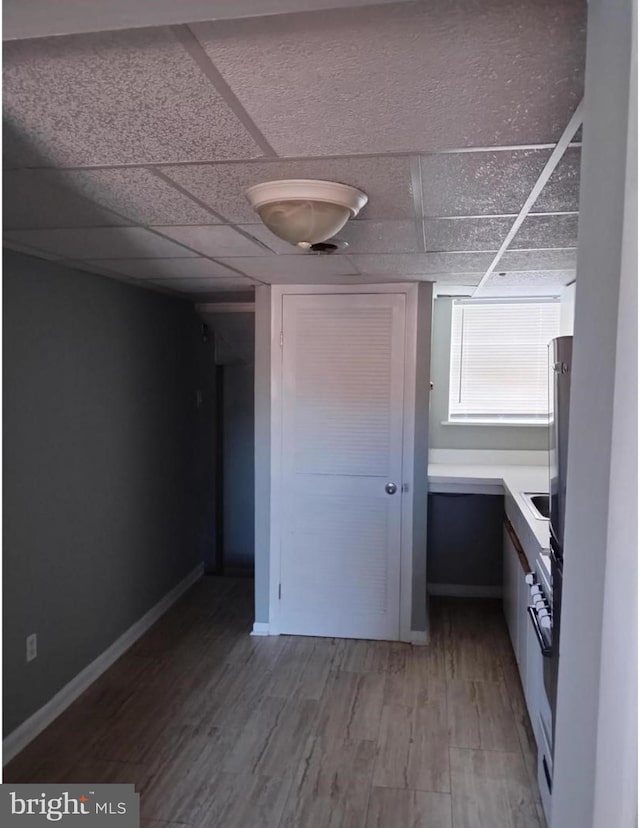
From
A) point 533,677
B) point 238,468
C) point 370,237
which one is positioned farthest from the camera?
point 238,468

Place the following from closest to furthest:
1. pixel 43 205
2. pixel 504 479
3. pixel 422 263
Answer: pixel 43 205 → pixel 422 263 → pixel 504 479

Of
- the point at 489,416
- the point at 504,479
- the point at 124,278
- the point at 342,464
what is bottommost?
the point at 504,479

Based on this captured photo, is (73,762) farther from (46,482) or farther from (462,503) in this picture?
(462,503)

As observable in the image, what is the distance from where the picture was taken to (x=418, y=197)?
1758 millimetres

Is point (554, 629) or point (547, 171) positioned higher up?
point (547, 171)

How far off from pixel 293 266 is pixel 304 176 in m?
1.49

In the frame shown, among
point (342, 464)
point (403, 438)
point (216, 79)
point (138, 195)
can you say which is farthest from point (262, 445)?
point (216, 79)

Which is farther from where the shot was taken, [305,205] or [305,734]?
[305,734]

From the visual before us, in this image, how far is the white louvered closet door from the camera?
3717 mm

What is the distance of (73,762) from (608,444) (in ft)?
8.82

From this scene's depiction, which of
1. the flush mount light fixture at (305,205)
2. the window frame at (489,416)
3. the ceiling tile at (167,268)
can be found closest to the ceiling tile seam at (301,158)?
the flush mount light fixture at (305,205)

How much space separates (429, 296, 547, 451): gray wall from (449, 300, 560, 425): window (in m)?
0.05

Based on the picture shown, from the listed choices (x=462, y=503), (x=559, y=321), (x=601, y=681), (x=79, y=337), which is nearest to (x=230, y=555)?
(x=462, y=503)

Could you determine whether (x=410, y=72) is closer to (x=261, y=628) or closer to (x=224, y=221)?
(x=224, y=221)
